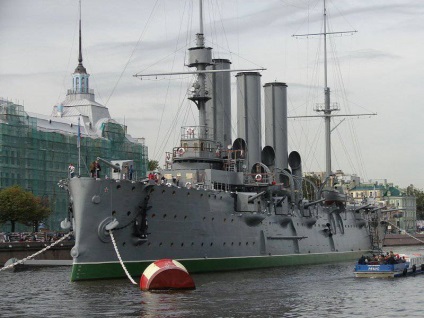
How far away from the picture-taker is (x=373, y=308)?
31453 mm

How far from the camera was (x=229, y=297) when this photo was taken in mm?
34938

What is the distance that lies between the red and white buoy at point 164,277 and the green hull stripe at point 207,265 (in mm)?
5308

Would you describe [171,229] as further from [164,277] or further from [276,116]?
[276,116]

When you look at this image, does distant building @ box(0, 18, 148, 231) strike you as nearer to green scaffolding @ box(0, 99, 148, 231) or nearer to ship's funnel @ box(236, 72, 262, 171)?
green scaffolding @ box(0, 99, 148, 231)

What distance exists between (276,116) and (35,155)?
107ft

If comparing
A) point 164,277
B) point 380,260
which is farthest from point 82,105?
point 164,277

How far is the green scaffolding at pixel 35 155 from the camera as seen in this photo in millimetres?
87188

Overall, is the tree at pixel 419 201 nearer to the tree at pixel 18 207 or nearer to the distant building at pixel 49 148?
the distant building at pixel 49 148

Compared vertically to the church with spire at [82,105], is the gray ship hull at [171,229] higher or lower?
lower

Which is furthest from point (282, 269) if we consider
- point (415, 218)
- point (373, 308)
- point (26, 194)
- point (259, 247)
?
point (415, 218)

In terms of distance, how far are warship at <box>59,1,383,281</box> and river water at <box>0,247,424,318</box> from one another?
5.27ft

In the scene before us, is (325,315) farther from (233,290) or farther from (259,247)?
(259,247)

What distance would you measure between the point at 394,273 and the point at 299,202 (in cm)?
1506

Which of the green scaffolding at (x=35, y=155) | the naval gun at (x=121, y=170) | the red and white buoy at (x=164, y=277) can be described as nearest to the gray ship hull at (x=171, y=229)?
the naval gun at (x=121, y=170)
